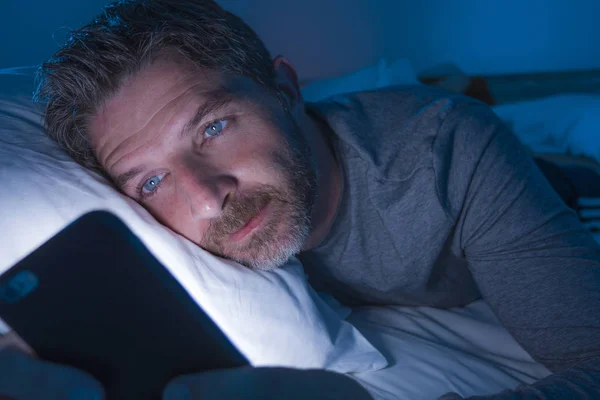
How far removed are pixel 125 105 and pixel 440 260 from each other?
2.52ft

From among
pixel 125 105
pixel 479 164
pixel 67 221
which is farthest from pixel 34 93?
pixel 479 164

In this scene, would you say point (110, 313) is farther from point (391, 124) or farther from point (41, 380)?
point (391, 124)

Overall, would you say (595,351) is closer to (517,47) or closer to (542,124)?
(542,124)

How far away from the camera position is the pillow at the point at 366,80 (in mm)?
1823

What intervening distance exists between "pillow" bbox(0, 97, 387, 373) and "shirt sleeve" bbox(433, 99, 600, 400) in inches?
12.1

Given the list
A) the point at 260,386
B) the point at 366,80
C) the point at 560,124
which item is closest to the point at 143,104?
the point at 260,386

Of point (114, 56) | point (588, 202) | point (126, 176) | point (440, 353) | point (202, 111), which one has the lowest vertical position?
point (440, 353)

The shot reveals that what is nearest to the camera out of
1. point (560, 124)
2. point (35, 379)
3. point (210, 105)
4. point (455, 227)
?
point (35, 379)

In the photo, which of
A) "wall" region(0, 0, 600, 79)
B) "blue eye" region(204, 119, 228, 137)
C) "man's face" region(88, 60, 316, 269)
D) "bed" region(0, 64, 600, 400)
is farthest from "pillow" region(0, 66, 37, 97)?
"wall" region(0, 0, 600, 79)

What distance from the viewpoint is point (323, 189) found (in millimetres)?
923

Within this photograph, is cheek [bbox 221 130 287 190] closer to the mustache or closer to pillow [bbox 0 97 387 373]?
the mustache

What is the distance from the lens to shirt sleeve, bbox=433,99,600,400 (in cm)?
71

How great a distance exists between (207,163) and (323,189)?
0.95 ft

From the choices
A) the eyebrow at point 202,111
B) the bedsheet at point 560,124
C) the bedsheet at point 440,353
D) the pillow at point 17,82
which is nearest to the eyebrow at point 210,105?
the eyebrow at point 202,111
